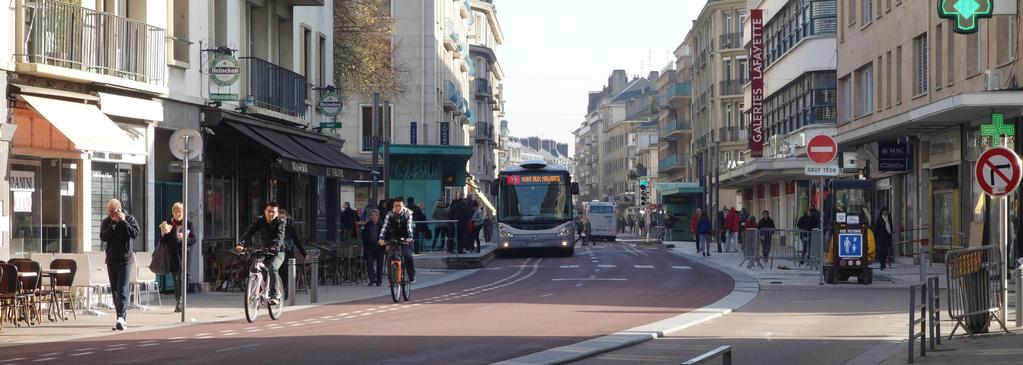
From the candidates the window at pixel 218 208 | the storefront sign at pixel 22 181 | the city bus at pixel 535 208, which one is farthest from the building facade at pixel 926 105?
the storefront sign at pixel 22 181

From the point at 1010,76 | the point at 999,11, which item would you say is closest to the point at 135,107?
the point at 999,11

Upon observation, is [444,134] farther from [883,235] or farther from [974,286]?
[974,286]

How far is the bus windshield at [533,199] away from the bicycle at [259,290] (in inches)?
1075

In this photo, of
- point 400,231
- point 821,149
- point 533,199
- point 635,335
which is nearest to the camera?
point 635,335

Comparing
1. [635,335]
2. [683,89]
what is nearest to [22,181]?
[635,335]

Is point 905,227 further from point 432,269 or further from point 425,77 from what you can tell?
point 425,77

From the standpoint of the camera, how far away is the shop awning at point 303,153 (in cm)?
2888

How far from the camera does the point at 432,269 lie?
39844mm

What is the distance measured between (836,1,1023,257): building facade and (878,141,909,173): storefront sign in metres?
0.03

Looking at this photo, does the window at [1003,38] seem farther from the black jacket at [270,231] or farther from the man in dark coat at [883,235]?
the black jacket at [270,231]

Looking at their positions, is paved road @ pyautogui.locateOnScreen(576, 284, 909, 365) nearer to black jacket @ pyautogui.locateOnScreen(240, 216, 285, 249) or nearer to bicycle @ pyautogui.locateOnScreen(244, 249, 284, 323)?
bicycle @ pyautogui.locateOnScreen(244, 249, 284, 323)

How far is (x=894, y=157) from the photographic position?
1694 inches

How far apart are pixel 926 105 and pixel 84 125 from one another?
19.5 m

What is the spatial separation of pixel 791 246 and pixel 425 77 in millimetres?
36464
